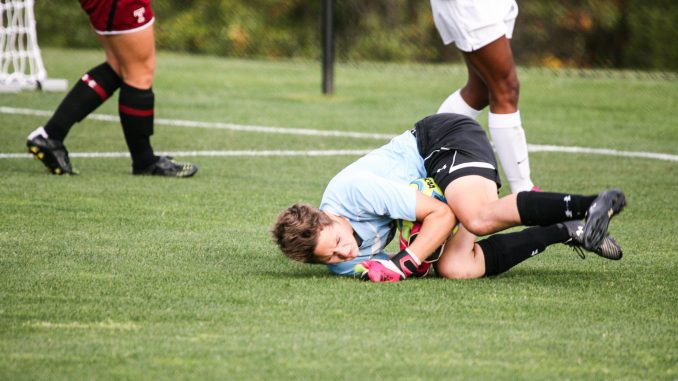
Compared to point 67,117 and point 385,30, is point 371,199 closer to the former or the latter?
point 67,117

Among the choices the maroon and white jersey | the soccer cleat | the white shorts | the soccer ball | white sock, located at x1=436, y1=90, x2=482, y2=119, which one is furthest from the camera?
the maroon and white jersey

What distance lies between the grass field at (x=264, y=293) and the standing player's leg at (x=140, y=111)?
6.9 inches

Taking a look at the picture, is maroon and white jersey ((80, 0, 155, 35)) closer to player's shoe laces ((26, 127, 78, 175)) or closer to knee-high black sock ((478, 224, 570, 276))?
player's shoe laces ((26, 127, 78, 175))

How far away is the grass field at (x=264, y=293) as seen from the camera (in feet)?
10.9

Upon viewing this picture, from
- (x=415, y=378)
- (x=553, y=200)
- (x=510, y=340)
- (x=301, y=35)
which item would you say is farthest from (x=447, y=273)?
(x=301, y=35)

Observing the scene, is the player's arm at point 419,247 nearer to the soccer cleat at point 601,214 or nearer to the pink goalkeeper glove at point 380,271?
the pink goalkeeper glove at point 380,271

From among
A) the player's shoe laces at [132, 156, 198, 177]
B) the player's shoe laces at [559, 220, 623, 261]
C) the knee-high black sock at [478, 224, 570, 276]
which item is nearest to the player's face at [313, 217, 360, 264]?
the knee-high black sock at [478, 224, 570, 276]

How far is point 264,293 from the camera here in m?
4.17

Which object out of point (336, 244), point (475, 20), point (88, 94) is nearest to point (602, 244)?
point (336, 244)

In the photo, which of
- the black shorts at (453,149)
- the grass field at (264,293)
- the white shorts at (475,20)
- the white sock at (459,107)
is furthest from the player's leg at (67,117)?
the black shorts at (453,149)

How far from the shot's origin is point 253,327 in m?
Answer: 3.69

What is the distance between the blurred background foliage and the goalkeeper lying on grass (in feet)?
44.3

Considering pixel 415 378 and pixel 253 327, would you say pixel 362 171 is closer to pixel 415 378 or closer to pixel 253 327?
pixel 253 327

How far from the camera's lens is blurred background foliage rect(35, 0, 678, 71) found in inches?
717
